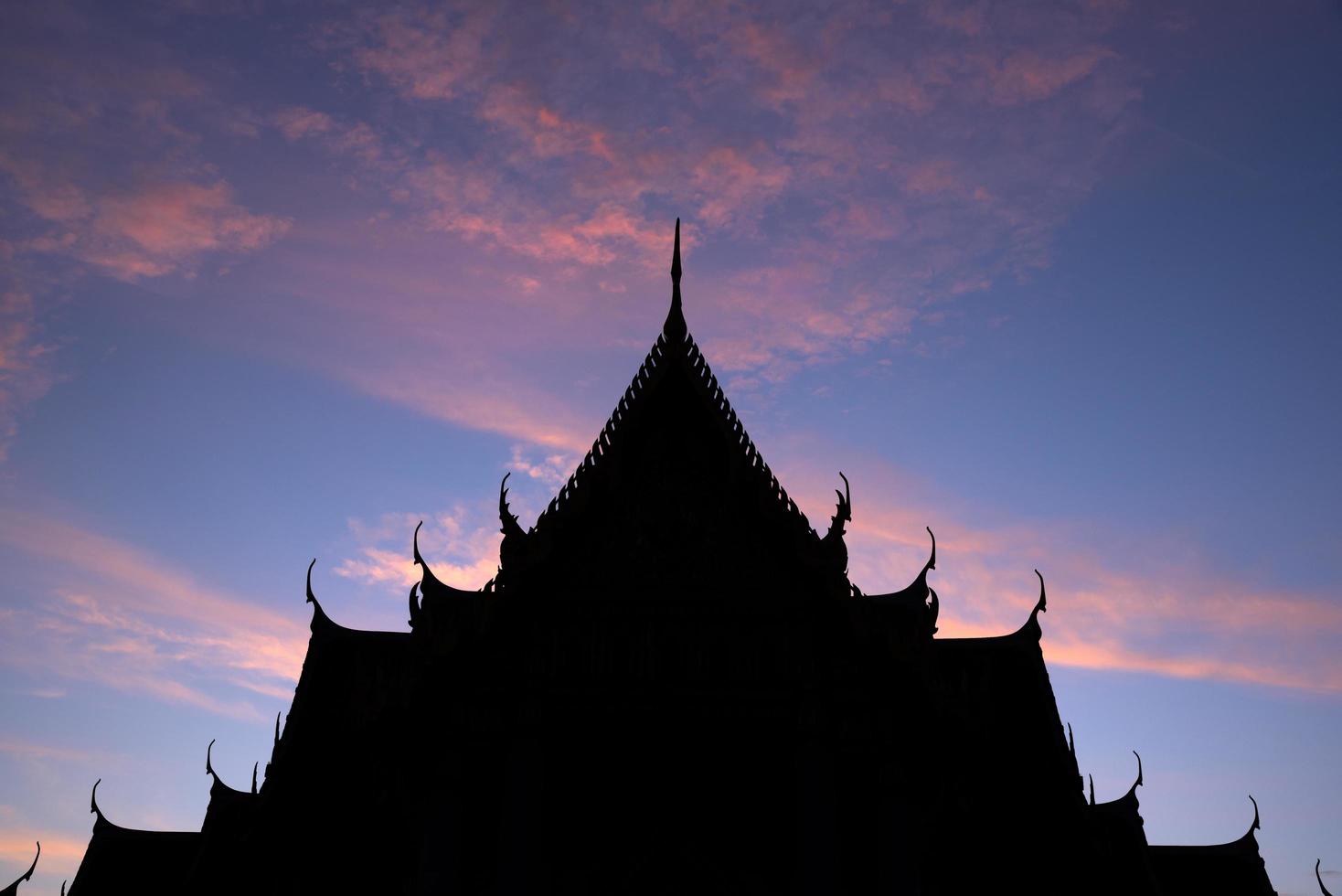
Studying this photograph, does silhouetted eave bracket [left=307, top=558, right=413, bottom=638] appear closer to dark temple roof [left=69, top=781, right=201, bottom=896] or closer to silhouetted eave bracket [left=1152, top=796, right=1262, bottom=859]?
dark temple roof [left=69, top=781, right=201, bottom=896]

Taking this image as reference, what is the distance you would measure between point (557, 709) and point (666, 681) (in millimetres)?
1594

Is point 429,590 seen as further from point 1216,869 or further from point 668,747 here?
point 1216,869

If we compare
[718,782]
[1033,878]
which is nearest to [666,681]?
[718,782]

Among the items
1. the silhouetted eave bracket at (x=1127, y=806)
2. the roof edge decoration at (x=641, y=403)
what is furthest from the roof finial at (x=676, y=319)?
the silhouetted eave bracket at (x=1127, y=806)

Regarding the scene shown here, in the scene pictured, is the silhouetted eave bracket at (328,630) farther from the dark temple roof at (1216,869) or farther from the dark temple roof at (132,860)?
the dark temple roof at (1216,869)

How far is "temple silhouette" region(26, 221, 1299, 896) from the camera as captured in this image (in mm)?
14859

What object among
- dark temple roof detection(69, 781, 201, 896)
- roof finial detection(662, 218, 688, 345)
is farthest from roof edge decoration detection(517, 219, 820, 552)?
dark temple roof detection(69, 781, 201, 896)

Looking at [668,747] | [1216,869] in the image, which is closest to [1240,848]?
[1216,869]

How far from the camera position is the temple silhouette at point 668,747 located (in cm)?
1486

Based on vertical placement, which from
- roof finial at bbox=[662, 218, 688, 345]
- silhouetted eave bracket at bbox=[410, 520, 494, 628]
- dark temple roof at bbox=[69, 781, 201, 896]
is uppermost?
roof finial at bbox=[662, 218, 688, 345]

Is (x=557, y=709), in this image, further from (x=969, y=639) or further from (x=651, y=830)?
(x=969, y=639)

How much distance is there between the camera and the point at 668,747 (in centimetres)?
1557

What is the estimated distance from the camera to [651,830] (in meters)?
15.0

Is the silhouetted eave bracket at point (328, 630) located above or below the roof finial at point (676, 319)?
below
